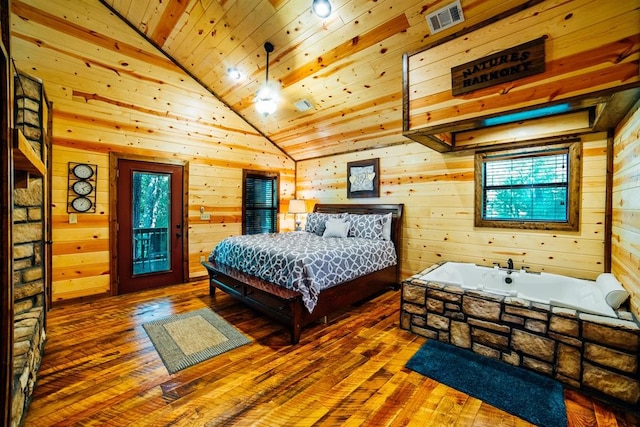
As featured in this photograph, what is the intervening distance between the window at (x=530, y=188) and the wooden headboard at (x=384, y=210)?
3.52 ft

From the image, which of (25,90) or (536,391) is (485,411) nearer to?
(536,391)

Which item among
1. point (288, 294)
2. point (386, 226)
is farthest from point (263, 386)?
point (386, 226)

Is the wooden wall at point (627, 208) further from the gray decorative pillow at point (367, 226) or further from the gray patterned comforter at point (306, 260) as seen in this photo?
the gray decorative pillow at point (367, 226)

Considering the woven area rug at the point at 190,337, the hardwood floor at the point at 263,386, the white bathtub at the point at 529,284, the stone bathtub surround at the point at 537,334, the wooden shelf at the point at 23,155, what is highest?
the wooden shelf at the point at 23,155

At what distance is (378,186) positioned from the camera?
183 inches

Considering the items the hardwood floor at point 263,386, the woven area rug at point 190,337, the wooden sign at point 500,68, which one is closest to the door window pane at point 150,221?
the hardwood floor at point 263,386

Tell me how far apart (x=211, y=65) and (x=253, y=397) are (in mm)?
4201

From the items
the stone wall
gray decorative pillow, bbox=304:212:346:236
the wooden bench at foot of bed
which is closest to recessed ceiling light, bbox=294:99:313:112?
gray decorative pillow, bbox=304:212:346:236

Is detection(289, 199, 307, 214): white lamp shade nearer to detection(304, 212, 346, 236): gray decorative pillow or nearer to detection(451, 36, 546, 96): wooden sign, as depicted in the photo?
detection(304, 212, 346, 236): gray decorative pillow

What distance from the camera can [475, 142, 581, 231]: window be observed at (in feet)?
9.52

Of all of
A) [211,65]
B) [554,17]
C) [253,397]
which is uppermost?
[211,65]

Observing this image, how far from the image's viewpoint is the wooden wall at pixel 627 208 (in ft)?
6.38

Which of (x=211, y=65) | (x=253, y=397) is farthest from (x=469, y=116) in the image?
(x=211, y=65)

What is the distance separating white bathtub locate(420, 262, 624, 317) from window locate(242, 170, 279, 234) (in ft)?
11.3
